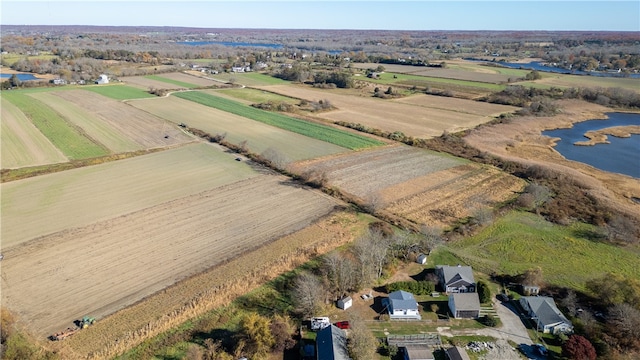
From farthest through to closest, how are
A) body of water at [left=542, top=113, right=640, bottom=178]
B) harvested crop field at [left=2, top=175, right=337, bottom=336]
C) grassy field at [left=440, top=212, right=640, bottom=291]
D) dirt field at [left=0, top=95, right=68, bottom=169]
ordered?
body of water at [left=542, top=113, right=640, bottom=178] → dirt field at [left=0, top=95, right=68, bottom=169] → grassy field at [left=440, top=212, right=640, bottom=291] → harvested crop field at [left=2, top=175, right=337, bottom=336]

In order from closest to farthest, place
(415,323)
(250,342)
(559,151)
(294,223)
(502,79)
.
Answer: (250,342) < (415,323) < (294,223) < (559,151) < (502,79)

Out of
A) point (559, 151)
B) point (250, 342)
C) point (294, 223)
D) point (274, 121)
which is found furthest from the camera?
point (274, 121)

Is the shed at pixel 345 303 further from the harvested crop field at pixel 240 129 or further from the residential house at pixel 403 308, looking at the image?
the harvested crop field at pixel 240 129

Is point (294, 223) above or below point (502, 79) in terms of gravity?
below

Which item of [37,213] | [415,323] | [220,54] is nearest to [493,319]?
[415,323]

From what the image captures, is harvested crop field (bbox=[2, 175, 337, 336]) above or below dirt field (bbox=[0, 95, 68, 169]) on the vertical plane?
below

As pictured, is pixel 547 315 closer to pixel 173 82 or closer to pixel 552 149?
pixel 552 149

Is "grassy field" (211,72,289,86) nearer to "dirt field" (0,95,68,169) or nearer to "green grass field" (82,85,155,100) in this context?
"green grass field" (82,85,155,100)

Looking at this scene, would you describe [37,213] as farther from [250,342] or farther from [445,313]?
[445,313]

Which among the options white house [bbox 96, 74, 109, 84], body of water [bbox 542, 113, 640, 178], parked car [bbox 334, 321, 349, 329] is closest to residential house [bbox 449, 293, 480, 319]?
parked car [bbox 334, 321, 349, 329]
